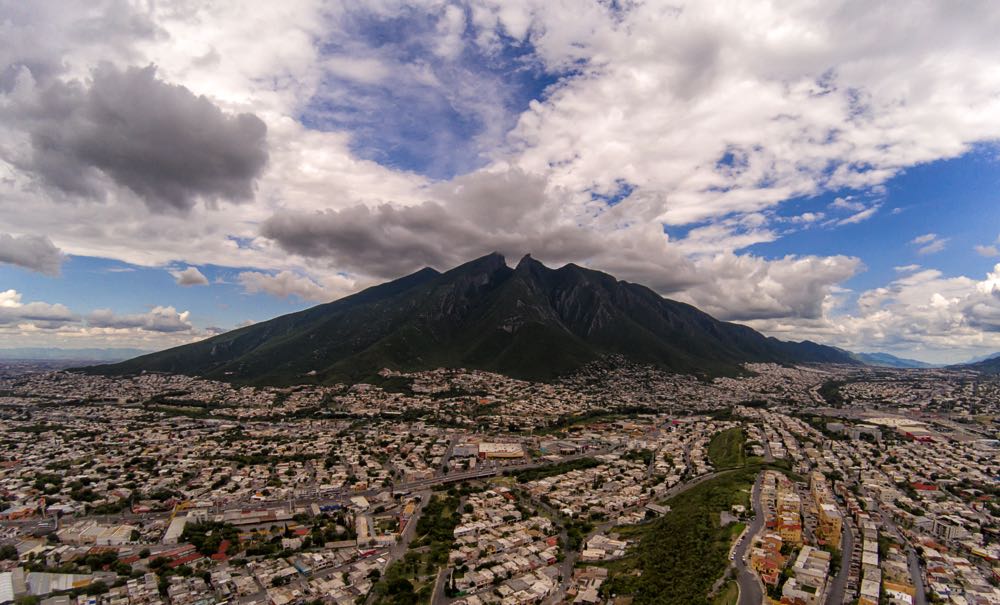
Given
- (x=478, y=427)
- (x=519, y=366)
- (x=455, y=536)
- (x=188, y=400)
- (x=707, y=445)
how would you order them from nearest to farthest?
1. (x=455, y=536)
2. (x=707, y=445)
3. (x=478, y=427)
4. (x=188, y=400)
5. (x=519, y=366)

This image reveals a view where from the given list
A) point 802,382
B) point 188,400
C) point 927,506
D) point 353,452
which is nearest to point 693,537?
point 927,506

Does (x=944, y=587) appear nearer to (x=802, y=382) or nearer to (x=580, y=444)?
(x=580, y=444)

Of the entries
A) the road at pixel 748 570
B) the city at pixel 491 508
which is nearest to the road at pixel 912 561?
the city at pixel 491 508

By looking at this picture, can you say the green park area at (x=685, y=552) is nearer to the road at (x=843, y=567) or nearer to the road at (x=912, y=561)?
the road at (x=843, y=567)

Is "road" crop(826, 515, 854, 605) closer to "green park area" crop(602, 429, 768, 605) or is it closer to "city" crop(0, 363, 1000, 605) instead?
"city" crop(0, 363, 1000, 605)

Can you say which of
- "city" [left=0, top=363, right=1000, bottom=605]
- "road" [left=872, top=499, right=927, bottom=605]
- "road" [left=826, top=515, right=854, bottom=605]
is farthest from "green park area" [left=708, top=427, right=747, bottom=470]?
"road" [left=826, top=515, right=854, bottom=605]

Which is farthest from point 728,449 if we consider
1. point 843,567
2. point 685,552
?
point 685,552

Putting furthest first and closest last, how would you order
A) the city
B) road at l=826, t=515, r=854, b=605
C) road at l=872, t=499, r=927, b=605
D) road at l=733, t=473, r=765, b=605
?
the city
road at l=872, t=499, r=927, b=605
road at l=826, t=515, r=854, b=605
road at l=733, t=473, r=765, b=605

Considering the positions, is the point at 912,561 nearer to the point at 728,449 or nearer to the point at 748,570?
the point at 748,570
